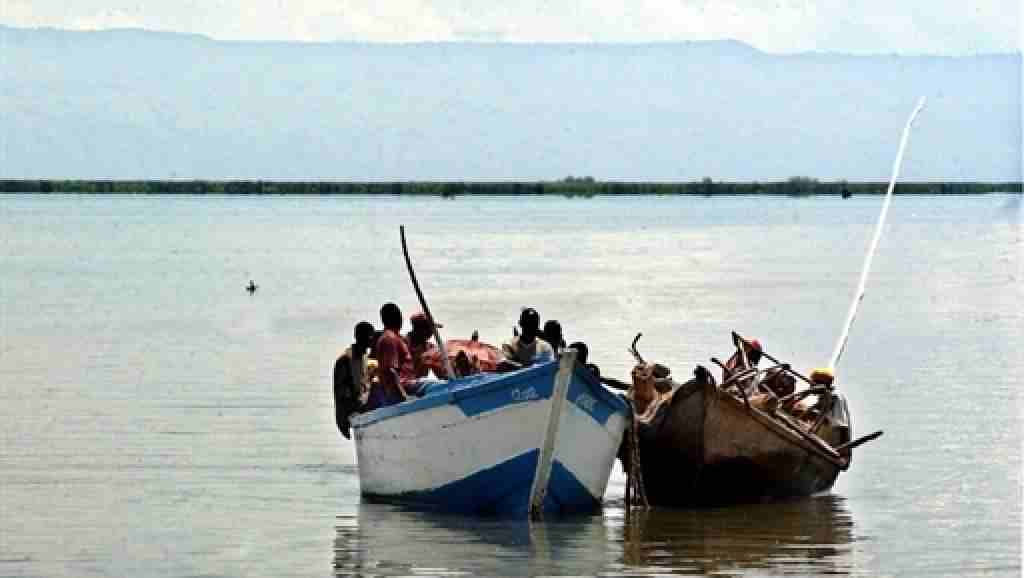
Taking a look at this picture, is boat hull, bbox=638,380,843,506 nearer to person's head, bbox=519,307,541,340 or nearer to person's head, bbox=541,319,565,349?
person's head, bbox=541,319,565,349

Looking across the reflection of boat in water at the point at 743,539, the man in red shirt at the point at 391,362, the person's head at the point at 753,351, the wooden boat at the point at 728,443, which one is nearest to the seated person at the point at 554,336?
the wooden boat at the point at 728,443

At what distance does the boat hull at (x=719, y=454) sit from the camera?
65.5ft

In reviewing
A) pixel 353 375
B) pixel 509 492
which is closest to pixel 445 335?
pixel 353 375

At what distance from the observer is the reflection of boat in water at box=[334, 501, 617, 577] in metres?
17.8

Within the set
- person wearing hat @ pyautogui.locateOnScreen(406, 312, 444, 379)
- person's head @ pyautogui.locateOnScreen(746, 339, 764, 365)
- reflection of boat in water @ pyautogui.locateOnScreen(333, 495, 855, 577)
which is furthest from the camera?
person's head @ pyautogui.locateOnScreen(746, 339, 764, 365)

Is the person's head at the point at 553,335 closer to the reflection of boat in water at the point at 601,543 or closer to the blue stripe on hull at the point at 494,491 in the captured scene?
the blue stripe on hull at the point at 494,491

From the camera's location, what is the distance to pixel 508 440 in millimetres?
19016

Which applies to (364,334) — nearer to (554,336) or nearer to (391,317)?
(391,317)

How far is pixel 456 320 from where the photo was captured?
42969 mm

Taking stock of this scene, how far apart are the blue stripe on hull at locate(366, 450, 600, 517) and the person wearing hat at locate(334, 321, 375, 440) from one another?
4.27 feet

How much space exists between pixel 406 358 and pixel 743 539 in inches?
133

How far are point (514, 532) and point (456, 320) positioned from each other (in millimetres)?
23957

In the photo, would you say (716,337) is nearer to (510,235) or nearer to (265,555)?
(265,555)

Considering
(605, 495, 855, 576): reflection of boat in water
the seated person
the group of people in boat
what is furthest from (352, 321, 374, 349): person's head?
(605, 495, 855, 576): reflection of boat in water
